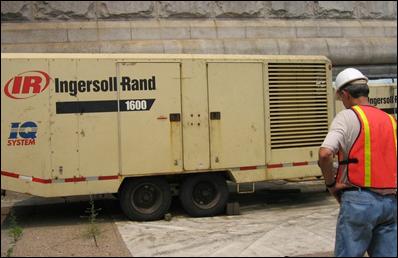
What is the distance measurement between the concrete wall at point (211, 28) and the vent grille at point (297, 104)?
442 centimetres

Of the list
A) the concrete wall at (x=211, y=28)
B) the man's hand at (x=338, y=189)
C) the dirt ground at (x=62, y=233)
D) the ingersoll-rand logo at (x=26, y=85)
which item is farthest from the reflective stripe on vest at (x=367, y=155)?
the concrete wall at (x=211, y=28)

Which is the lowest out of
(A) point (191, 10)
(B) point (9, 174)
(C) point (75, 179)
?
(C) point (75, 179)

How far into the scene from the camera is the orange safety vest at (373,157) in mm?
3465

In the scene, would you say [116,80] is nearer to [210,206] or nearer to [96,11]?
[210,206]

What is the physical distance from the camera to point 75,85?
7.91 m

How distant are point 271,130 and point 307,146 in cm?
77

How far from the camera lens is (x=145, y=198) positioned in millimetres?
8352

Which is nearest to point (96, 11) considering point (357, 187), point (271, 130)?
point (271, 130)

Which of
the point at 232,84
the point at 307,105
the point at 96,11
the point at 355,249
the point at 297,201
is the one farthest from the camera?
the point at 96,11

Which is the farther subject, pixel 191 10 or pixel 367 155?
pixel 191 10

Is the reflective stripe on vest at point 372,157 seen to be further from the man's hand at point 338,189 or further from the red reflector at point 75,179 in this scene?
the red reflector at point 75,179

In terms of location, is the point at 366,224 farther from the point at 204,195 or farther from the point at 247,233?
the point at 204,195

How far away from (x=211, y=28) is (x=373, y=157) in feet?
34.7

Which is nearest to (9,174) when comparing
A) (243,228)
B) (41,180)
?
(41,180)
